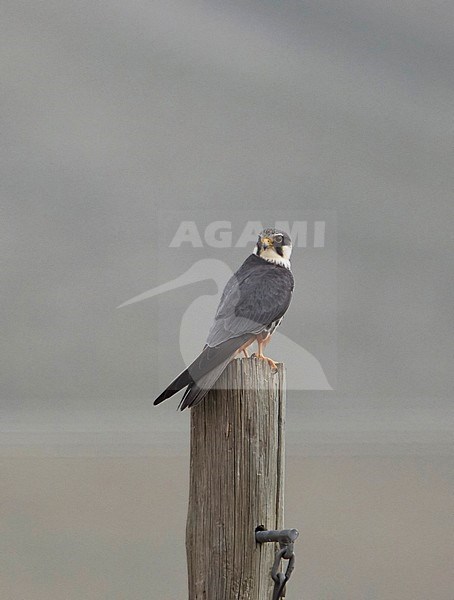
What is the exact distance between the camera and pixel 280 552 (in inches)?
80.0

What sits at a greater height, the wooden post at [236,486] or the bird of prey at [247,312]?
the bird of prey at [247,312]

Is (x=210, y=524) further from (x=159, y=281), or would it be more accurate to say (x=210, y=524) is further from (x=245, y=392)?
(x=159, y=281)

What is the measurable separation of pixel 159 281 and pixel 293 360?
0.54m

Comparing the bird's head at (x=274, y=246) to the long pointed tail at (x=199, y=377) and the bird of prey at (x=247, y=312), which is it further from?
the long pointed tail at (x=199, y=377)

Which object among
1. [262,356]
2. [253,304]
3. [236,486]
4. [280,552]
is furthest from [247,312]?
[280,552]

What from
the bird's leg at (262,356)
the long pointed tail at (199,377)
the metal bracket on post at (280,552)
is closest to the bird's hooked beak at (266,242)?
the bird's leg at (262,356)

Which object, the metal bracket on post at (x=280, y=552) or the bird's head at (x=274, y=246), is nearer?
the metal bracket on post at (x=280, y=552)

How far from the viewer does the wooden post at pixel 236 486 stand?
6.73 feet

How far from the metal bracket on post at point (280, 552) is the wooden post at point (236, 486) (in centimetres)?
4

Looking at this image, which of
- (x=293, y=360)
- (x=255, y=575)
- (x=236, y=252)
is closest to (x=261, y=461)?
(x=255, y=575)

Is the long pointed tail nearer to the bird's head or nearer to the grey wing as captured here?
the grey wing

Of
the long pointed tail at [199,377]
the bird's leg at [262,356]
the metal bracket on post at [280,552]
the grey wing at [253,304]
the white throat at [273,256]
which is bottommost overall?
the metal bracket on post at [280,552]

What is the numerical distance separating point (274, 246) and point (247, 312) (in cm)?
25

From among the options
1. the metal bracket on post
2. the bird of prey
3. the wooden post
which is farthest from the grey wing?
the metal bracket on post
